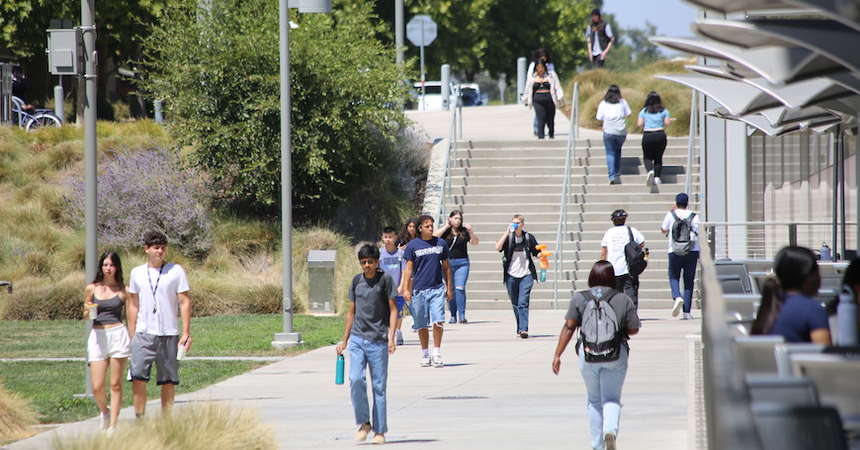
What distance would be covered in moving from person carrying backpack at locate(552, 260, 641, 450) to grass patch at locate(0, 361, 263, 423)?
194 inches

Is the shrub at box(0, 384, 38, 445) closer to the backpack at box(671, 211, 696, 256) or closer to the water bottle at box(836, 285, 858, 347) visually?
the water bottle at box(836, 285, 858, 347)

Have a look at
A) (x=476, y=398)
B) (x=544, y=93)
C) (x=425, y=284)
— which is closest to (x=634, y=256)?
(x=425, y=284)

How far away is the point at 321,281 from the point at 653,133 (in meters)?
6.98

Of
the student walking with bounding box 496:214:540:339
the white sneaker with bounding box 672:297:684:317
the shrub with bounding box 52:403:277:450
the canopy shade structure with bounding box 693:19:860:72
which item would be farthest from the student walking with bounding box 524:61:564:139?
the canopy shade structure with bounding box 693:19:860:72

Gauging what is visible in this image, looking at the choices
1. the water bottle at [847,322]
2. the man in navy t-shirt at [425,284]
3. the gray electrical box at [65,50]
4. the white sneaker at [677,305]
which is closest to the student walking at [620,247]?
the white sneaker at [677,305]

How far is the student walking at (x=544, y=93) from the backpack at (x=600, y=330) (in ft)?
61.0

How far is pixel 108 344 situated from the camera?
11.5m

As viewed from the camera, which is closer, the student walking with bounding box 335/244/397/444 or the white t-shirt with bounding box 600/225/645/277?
the student walking with bounding box 335/244/397/444

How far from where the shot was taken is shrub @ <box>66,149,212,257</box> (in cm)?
2661

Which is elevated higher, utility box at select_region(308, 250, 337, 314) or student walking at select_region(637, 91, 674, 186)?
student walking at select_region(637, 91, 674, 186)

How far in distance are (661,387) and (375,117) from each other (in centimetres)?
1432

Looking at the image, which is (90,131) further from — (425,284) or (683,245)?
(683,245)

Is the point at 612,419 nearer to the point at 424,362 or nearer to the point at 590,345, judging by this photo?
the point at 590,345

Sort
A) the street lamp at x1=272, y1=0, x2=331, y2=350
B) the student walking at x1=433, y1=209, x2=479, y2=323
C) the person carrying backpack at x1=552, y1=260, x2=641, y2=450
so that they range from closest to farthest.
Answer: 1. the person carrying backpack at x1=552, y1=260, x2=641, y2=450
2. the street lamp at x1=272, y1=0, x2=331, y2=350
3. the student walking at x1=433, y1=209, x2=479, y2=323
